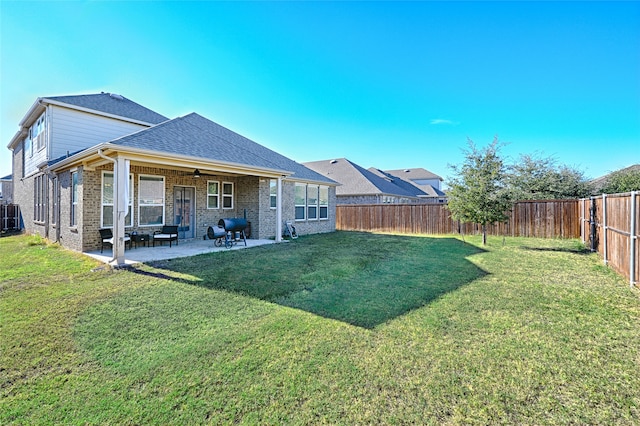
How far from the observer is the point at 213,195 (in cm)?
1287

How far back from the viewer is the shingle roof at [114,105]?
42.5 ft

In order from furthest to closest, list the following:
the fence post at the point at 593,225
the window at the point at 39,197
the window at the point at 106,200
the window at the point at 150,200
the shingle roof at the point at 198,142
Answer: the window at the point at 39,197 < the window at the point at 150,200 < the fence post at the point at 593,225 < the window at the point at 106,200 < the shingle roof at the point at 198,142

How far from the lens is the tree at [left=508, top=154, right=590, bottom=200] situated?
16984 mm

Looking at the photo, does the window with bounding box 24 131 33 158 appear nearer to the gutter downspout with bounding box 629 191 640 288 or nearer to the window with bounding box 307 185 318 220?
the window with bounding box 307 185 318 220

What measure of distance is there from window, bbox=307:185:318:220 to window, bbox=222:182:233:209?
416 cm

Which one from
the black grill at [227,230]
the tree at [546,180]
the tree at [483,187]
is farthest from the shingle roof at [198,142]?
the tree at [546,180]

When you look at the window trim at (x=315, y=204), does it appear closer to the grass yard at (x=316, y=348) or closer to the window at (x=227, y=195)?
the window at (x=227, y=195)

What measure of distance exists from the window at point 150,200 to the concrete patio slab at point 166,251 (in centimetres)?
98

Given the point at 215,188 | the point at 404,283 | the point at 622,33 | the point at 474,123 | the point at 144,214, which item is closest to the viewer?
the point at 404,283

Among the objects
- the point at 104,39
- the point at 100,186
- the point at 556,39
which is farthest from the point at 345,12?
the point at 100,186

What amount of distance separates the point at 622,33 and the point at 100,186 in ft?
56.2

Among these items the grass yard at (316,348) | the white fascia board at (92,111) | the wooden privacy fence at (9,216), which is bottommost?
the grass yard at (316,348)

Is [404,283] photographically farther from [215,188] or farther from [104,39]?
[104,39]

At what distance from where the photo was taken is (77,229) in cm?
944
